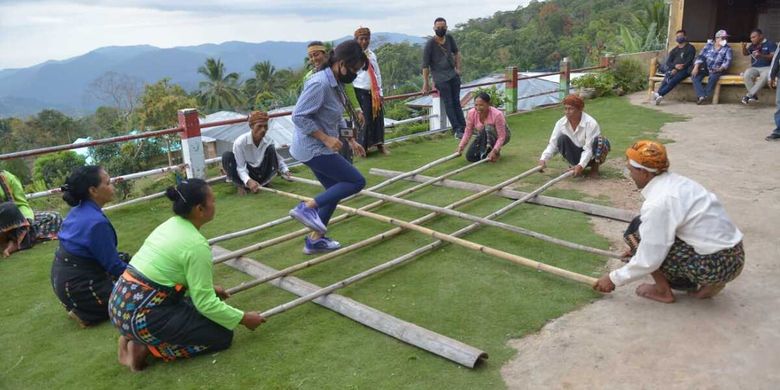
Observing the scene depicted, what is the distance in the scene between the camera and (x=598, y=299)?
11.8 feet

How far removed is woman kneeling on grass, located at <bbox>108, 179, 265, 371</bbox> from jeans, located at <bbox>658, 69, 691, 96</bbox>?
10.3 meters

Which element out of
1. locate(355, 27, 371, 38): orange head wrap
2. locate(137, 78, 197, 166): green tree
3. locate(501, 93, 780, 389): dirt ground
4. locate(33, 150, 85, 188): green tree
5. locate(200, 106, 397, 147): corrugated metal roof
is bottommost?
locate(33, 150, 85, 188): green tree

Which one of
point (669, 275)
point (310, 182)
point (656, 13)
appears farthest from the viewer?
point (656, 13)

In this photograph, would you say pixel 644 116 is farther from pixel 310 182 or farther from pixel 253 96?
pixel 253 96

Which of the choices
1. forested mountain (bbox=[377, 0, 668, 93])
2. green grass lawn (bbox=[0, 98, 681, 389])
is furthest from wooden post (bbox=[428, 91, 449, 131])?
forested mountain (bbox=[377, 0, 668, 93])

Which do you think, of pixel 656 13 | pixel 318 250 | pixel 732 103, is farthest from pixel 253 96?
pixel 318 250

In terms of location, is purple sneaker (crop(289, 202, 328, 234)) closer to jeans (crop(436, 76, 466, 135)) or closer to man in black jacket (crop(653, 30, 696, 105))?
jeans (crop(436, 76, 466, 135))

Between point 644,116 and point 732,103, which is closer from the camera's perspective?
point 644,116

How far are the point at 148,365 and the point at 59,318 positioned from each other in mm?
1156

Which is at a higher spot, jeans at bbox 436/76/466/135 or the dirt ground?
jeans at bbox 436/76/466/135

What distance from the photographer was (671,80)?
1103 centimetres

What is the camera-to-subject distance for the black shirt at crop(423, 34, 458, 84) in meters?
8.63

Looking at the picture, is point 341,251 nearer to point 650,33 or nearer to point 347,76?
point 347,76

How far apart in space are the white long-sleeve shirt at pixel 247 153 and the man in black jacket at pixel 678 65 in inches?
314
